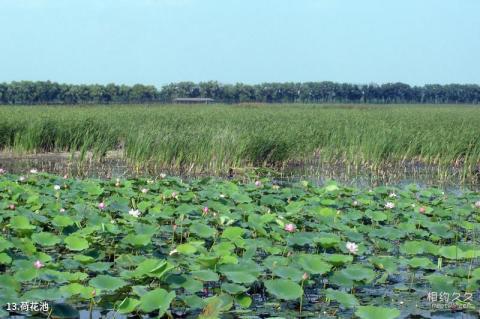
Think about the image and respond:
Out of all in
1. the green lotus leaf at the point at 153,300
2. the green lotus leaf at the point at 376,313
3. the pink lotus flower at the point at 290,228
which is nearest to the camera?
the green lotus leaf at the point at 376,313

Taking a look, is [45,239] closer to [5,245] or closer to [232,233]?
[5,245]

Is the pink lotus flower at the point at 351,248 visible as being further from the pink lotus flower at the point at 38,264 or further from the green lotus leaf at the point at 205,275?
the pink lotus flower at the point at 38,264

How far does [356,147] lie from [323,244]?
29.1 feet

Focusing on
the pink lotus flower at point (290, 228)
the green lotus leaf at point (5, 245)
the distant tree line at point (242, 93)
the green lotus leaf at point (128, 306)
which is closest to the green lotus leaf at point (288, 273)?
the green lotus leaf at point (128, 306)

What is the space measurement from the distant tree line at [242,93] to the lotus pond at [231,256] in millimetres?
63098

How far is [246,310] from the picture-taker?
11.3 ft

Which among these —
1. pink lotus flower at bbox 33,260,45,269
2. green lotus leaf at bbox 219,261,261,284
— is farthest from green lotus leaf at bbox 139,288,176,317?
pink lotus flower at bbox 33,260,45,269

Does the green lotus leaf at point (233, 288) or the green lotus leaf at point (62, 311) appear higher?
the green lotus leaf at point (233, 288)

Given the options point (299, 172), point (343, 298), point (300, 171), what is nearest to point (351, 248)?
point (343, 298)

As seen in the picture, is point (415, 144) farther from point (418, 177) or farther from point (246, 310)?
point (246, 310)

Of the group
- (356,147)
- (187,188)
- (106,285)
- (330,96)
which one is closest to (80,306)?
(106,285)

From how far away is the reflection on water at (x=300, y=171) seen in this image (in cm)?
1066

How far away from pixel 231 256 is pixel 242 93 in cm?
8611

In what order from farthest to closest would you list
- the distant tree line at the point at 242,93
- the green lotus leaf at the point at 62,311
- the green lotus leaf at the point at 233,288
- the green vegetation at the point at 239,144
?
the distant tree line at the point at 242,93
the green vegetation at the point at 239,144
the green lotus leaf at the point at 233,288
the green lotus leaf at the point at 62,311
